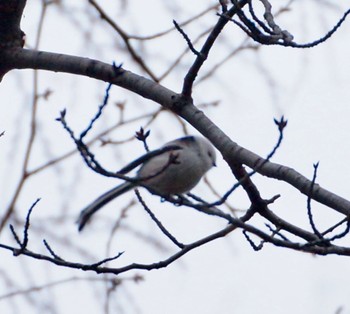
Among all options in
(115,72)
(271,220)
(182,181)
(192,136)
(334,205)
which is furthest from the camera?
(192,136)

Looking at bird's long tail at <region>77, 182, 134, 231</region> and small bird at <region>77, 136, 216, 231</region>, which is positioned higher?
small bird at <region>77, 136, 216, 231</region>

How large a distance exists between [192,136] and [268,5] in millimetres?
1422

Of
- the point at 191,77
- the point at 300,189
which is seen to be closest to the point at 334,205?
the point at 300,189

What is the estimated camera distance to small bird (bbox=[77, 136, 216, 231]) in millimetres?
3441

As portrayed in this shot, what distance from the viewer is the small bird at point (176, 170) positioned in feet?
11.3

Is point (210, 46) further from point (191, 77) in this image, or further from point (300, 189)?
point (300, 189)

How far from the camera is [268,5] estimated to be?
2564 millimetres

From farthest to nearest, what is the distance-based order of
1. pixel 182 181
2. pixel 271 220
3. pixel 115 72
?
pixel 182 181 → pixel 115 72 → pixel 271 220

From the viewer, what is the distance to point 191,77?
2502 millimetres

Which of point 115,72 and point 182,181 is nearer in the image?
point 115,72

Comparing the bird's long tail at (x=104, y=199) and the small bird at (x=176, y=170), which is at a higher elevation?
the small bird at (x=176, y=170)

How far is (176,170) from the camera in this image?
354 centimetres

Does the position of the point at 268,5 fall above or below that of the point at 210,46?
above

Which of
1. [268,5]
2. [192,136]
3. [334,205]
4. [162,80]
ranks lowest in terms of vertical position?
[334,205]
